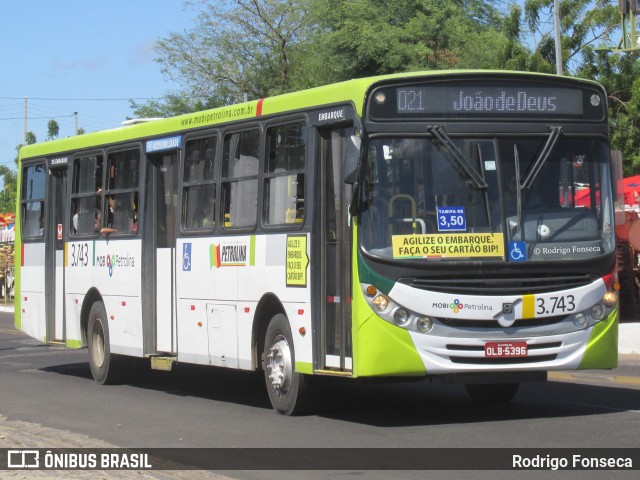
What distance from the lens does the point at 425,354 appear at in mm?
10883

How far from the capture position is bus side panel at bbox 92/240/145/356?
1572 cm

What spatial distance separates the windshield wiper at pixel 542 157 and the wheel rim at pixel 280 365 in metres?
2.94

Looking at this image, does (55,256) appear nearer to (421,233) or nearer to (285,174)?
(285,174)

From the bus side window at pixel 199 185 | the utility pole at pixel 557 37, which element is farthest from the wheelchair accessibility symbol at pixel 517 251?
the utility pole at pixel 557 37

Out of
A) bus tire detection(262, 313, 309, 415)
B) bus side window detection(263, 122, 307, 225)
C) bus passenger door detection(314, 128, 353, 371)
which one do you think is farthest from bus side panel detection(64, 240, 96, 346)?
bus passenger door detection(314, 128, 353, 371)

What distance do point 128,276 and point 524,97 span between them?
656 centimetres

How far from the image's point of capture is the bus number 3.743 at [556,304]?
11.1 metres

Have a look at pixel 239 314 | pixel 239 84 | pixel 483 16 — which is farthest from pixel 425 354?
pixel 239 84

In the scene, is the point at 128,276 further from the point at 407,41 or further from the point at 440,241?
the point at 407,41

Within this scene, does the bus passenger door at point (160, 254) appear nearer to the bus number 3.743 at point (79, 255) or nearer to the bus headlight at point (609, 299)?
the bus number 3.743 at point (79, 255)

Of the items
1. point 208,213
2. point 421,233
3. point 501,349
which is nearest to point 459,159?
point 421,233

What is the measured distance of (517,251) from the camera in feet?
36.1

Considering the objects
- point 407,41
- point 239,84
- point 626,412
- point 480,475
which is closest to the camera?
point 480,475

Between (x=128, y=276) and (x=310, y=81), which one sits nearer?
(x=128, y=276)
